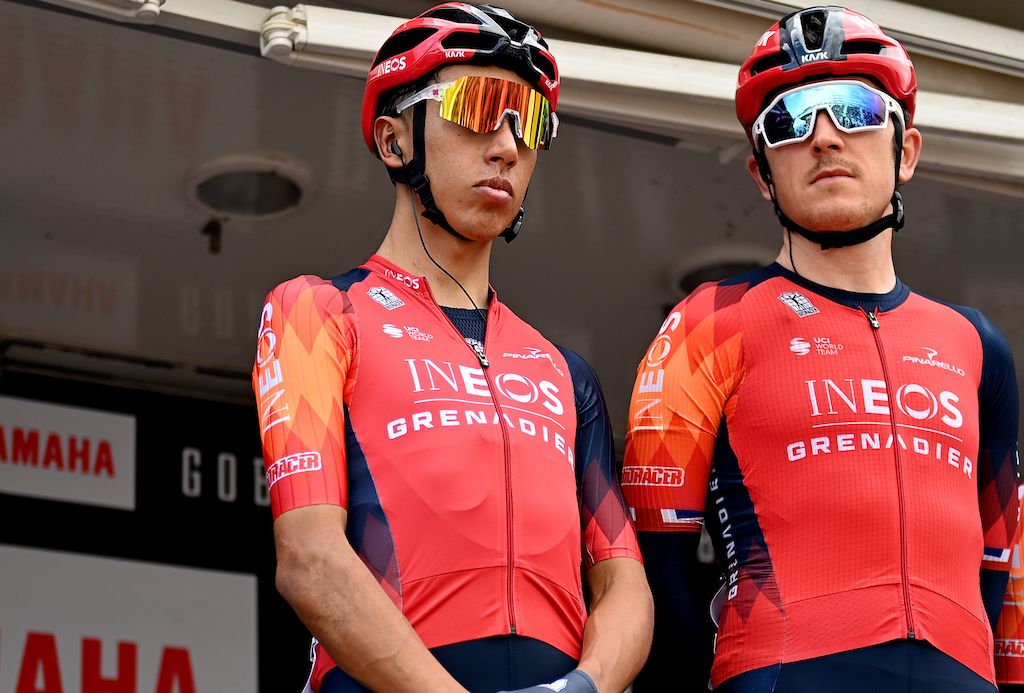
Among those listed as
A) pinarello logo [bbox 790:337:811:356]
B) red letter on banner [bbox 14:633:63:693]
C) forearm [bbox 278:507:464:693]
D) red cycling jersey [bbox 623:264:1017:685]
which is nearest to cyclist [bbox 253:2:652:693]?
forearm [bbox 278:507:464:693]

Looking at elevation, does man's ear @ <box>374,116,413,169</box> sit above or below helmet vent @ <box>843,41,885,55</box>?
below

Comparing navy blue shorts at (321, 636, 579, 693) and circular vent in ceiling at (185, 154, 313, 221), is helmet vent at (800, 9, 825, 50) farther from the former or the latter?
circular vent in ceiling at (185, 154, 313, 221)

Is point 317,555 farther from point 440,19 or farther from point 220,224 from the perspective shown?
point 220,224

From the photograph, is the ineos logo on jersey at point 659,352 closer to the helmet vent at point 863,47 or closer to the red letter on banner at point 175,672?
the helmet vent at point 863,47

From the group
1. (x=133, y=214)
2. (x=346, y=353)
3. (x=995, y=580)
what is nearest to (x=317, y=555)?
(x=346, y=353)

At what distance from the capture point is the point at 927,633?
11.0 ft

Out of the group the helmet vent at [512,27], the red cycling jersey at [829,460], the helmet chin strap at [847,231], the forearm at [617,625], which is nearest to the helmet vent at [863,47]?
the helmet chin strap at [847,231]

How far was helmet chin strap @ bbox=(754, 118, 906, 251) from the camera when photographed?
3773mm

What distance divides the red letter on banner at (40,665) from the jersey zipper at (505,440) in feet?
10.2

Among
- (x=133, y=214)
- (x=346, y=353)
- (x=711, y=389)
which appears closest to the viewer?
(x=346, y=353)

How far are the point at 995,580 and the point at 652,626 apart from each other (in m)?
0.90

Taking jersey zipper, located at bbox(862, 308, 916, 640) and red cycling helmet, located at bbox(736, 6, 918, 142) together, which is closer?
jersey zipper, located at bbox(862, 308, 916, 640)

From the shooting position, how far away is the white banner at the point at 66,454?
6.36 m

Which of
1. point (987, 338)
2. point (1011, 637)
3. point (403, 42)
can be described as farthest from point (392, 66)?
point (1011, 637)
